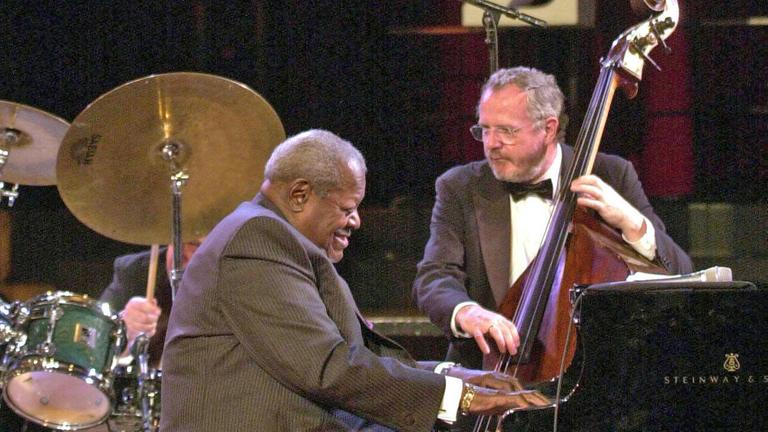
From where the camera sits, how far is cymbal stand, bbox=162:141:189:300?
4.46m

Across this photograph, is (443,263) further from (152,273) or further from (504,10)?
(152,273)

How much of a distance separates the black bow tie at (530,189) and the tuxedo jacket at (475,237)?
28 mm

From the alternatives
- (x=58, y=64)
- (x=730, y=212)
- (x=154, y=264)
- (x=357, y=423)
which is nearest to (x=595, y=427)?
(x=357, y=423)

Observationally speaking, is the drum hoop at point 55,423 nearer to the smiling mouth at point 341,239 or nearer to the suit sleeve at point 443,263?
the suit sleeve at point 443,263

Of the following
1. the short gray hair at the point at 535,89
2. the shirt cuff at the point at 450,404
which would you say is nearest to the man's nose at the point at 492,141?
the short gray hair at the point at 535,89

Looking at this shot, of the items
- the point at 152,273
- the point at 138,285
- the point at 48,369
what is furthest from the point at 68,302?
the point at 138,285

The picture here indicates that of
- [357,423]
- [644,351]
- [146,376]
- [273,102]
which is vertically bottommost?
[146,376]

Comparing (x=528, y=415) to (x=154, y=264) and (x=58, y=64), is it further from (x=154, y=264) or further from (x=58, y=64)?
(x=58, y=64)

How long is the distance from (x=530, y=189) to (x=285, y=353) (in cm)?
156

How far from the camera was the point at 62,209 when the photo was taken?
5.90 m

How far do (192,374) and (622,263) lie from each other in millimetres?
1301

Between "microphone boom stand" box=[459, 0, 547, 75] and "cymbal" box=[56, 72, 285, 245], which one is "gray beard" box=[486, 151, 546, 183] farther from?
"cymbal" box=[56, 72, 285, 245]

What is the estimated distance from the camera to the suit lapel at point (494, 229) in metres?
4.04

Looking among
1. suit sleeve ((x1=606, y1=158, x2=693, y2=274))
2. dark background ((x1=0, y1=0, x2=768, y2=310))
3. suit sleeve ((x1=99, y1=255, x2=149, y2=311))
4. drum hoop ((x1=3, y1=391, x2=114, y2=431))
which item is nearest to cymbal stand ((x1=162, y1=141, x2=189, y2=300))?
drum hoop ((x1=3, y1=391, x2=114, y2=431))
